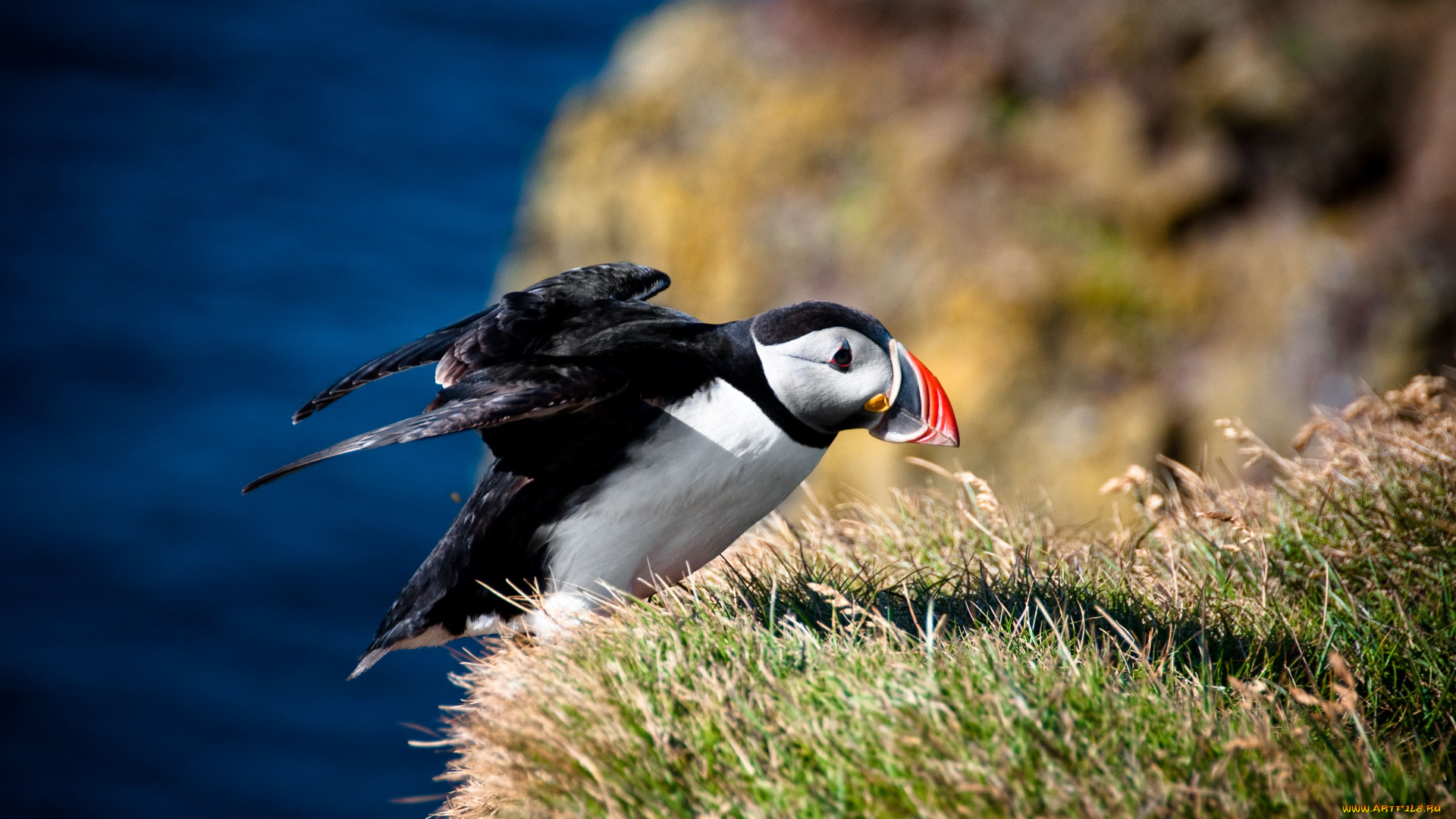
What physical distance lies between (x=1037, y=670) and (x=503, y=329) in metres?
1.70

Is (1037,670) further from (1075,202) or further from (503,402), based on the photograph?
(1075,202)

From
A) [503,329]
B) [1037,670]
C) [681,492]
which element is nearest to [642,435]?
[681,492]

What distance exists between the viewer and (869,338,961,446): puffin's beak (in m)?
3.11

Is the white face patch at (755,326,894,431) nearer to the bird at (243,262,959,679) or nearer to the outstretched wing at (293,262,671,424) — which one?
the bird at (243,262,959,679)

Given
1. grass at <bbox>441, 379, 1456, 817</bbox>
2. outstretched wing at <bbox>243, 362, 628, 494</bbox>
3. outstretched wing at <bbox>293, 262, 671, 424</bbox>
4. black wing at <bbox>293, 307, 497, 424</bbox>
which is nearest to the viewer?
grass at <bbox>441, 379, 1456, 817</bbox>

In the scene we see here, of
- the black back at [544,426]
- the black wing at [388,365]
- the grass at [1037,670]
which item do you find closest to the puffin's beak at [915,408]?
the black back at [544,426]

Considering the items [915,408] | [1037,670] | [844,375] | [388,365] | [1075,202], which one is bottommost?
[1037,670]

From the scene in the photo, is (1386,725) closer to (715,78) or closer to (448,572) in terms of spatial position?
(448,572)

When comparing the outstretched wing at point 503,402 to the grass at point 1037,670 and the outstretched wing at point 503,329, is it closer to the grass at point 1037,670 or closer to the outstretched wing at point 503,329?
the outstretched wing at point 503,329

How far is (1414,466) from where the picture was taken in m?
3.54

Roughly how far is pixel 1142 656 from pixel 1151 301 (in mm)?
6701

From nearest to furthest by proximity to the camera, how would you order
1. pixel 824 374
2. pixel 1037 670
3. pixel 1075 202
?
1. pixel 1037 670
2. pixel 824 374
3. pixel 1075 202

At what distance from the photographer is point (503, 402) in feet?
9.34

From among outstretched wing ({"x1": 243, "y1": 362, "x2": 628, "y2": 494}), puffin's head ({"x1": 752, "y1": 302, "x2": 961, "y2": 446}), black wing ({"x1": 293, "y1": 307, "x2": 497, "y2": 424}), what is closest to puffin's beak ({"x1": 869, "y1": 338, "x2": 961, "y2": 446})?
puffin's head ({"x1": 752, "y1": 302, "x2": 961, "y2": 446})
